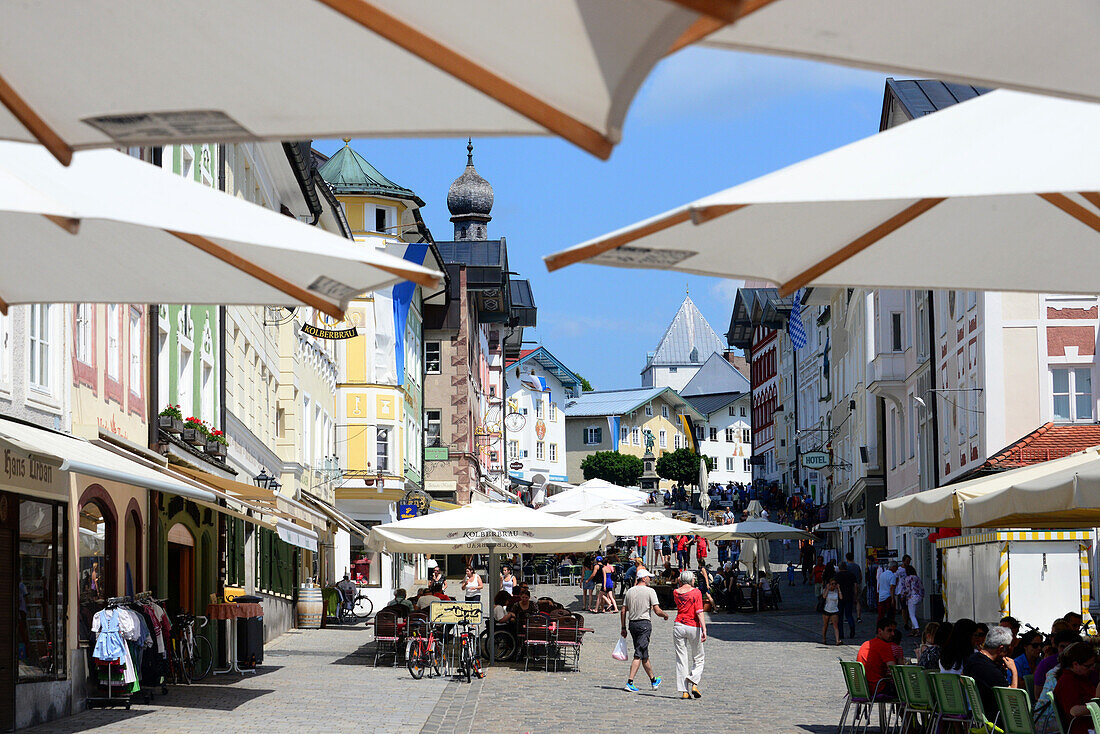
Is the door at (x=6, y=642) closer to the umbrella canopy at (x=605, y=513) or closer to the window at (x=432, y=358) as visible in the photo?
the umbrella canopy at (x=605, y=513)

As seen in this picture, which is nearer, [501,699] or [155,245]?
[155,245]

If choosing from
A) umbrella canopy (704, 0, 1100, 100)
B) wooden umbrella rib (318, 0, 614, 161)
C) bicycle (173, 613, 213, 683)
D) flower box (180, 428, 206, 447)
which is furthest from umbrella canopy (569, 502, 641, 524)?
wooden umbrella rib (318, 0, 614, 161)

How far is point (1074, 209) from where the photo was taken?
6.01 meters

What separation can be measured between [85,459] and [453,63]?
1047cm

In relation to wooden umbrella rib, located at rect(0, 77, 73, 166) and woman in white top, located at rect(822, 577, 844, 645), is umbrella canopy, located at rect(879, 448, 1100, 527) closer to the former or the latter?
wooden umbrella rib, located at rect(0, 77, 73, 166)

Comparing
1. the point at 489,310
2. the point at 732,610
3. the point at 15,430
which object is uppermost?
the point at 489,310

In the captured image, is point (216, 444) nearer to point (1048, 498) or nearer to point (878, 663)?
point (878, 663)

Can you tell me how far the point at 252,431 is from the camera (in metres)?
33.0

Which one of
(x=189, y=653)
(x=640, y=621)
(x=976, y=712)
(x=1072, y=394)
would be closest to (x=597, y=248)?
(x=976, y=712)

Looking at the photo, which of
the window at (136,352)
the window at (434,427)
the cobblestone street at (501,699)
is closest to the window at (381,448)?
the window at (434,427)

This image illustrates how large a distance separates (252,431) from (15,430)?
768 inches

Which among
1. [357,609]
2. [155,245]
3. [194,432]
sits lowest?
[357,609]

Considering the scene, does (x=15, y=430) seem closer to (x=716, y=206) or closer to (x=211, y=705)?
(x=211, y=705)

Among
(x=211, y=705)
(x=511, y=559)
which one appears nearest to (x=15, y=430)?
(x=211, y=705)
